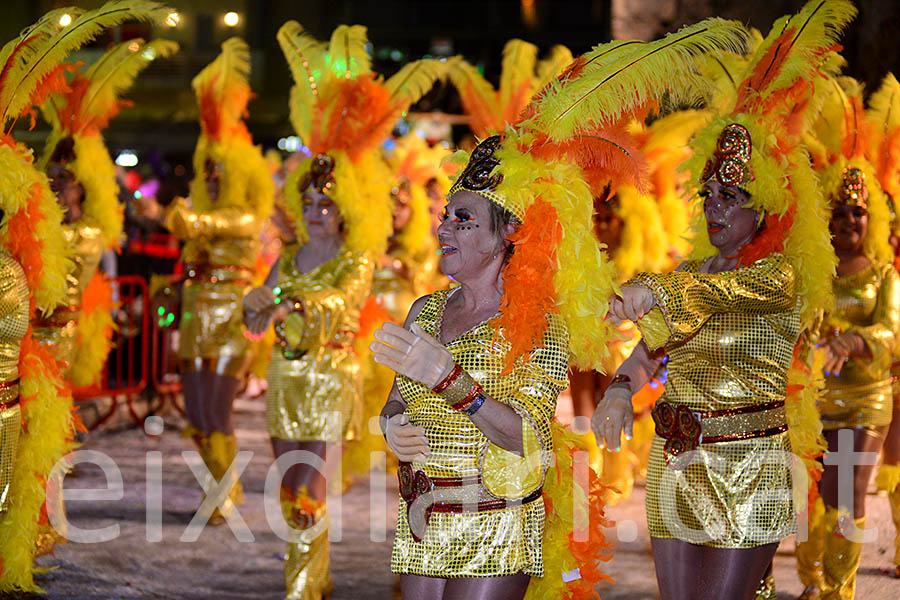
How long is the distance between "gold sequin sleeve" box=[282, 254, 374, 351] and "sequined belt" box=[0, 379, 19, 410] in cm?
124

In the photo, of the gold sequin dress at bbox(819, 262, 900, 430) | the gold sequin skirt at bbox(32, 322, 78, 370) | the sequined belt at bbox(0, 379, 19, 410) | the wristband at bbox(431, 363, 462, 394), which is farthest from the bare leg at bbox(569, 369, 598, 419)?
the wristband at bbox(431, 363, 462, 394)

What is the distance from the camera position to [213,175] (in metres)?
6.71

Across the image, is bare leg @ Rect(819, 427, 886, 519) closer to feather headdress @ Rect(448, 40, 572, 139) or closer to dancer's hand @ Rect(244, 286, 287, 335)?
dancer's hand @ Rect(244, 286, 287, 335)

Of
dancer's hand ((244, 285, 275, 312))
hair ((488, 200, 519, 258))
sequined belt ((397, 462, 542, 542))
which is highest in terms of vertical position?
hair ((488, 200, 519, 258))

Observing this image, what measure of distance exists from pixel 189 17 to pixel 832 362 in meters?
22.8

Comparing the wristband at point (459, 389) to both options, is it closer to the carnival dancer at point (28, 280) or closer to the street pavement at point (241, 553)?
the carnival dancer at point (28, 280)

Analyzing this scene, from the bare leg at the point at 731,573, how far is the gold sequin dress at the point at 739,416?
0.11 ft

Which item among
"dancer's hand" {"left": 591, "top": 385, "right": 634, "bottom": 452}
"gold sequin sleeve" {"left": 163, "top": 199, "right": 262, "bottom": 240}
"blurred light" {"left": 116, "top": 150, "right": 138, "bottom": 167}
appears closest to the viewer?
"dancer's hand" {"left": 591, "top": 385, "right": 634, "bottom": 452}

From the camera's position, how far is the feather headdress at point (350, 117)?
5098 millimetres

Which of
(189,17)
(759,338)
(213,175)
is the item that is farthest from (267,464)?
(189,17)

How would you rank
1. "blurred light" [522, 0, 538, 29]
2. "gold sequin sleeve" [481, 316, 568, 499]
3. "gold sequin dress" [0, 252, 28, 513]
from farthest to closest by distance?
"blurred light" [522, 0, 538, 29], "gold sequin dress" [0, 252, 28, 513], "gold sequin sleeve" [481, 316, 568, 499]

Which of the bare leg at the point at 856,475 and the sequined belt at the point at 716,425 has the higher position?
the sequined belt at the point at 716,425

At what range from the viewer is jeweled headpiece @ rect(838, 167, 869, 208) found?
4.94 meters

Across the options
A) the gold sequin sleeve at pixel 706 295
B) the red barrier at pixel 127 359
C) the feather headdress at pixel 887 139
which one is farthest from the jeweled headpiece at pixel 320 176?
the red barrier at pixel 127 359
